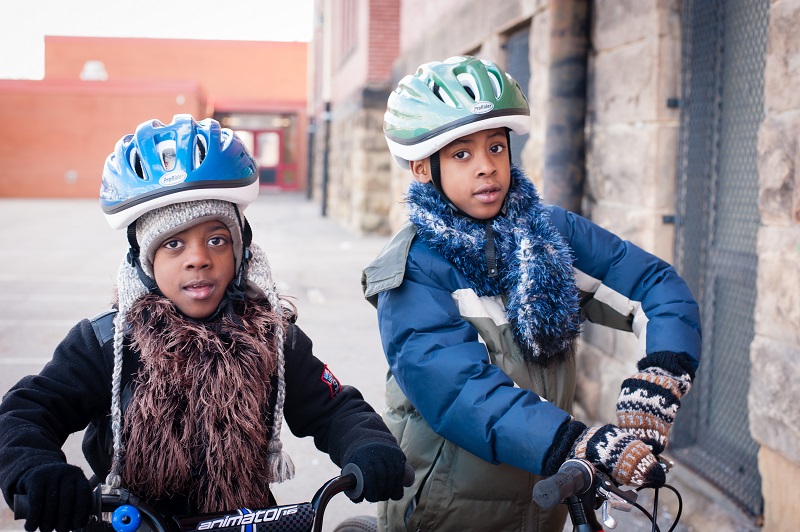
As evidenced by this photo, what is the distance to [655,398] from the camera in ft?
6.88

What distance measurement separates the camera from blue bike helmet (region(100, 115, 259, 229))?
229 centimetres

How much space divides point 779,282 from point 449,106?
1.70 meters

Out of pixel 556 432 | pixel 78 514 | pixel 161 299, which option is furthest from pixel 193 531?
pixel 556 432

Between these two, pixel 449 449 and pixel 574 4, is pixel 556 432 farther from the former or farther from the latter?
pixel 574 4

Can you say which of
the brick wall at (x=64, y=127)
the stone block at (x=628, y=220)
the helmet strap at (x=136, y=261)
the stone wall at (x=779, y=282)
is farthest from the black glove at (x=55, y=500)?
the brick wall at (x=64, y=127)

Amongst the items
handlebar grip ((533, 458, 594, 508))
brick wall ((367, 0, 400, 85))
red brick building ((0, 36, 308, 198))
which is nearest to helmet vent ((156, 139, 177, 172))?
handlebar grip ((533, 458, 594, 508))

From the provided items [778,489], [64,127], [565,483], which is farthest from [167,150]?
[64,127]

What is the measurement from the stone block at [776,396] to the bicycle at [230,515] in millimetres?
1946

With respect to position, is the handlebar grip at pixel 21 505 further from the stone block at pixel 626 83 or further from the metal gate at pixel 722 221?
the stone block at pixel 626 83

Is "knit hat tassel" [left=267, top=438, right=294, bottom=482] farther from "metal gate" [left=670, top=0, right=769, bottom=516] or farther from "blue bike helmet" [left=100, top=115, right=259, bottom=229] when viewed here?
"metal gate" [left=670, top=0, right=769, bottom=516]

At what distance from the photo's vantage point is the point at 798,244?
3320 mm

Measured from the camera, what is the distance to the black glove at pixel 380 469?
2008mm

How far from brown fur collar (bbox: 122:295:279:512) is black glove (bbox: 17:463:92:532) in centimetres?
38

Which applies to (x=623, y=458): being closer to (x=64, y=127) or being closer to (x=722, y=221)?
(x=722, y=221)
